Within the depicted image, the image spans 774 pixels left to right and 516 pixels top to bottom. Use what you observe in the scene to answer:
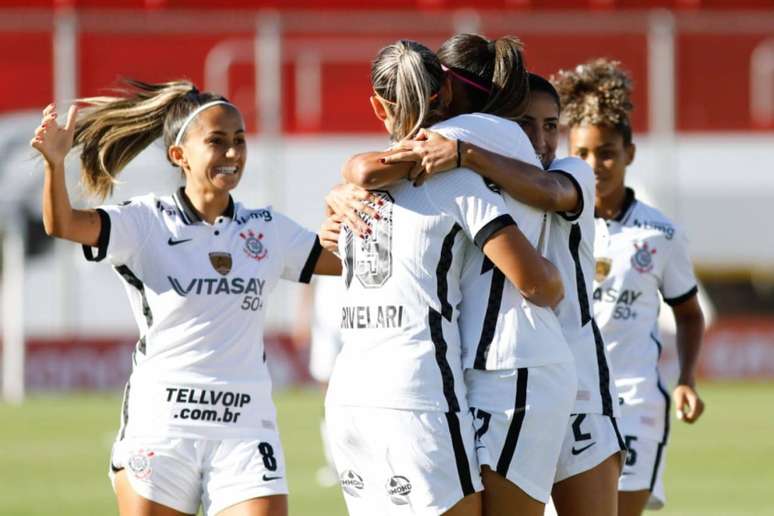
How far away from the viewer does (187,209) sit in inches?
231

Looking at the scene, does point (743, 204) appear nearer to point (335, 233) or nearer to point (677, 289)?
point (677, 289)

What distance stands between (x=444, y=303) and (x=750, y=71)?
62.4 ft

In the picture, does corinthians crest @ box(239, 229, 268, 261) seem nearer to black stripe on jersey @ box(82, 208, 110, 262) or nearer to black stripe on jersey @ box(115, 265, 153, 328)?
black stripe on jersey @ box(115, 265, 153, 328)

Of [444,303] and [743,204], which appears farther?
[743,204]

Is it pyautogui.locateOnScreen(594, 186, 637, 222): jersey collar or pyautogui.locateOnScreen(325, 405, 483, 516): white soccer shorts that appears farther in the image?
pyautogui.locateOnScreen(594, 186, 637, 222): jersey collar

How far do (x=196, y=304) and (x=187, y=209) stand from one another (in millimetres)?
402

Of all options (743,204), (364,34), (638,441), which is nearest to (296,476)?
(638,441)

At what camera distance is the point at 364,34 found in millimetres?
20453

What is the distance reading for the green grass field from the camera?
1023 centimetres

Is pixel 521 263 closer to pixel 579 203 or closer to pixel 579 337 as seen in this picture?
pixel 579 203

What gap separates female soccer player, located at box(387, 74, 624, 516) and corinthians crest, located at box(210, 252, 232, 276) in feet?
4.60

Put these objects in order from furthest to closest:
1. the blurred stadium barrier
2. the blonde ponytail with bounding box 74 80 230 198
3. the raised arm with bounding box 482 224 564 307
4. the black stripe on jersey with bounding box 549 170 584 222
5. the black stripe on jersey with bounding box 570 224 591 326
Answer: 1. the blurred stadium barrier
2. the blonde ponytail with bounding box 74 80 230 198
3. the black stripe on jersey with bounding box 570 224 591 326
4. the black stripe on jersey with bounding box 549 170 584 222
5. the raised arm with bounding box 482 224 564 307

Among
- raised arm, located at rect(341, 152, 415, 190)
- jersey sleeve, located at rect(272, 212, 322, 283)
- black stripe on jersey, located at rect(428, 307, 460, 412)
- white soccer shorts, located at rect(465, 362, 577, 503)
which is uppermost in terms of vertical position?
raised arm, located at rect(341, 152, 415, 190)

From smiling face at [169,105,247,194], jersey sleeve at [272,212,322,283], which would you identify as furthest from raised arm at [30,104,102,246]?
jersey sleeve at [272,212,322,283]
